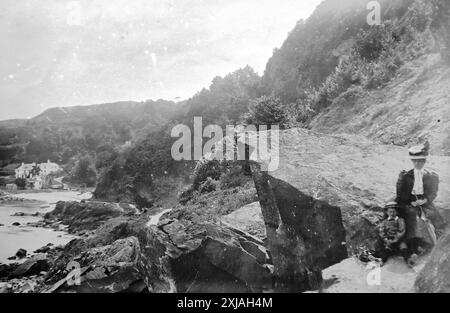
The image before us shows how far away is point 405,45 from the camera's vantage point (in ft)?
68.9

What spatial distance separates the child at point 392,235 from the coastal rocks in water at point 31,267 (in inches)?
758

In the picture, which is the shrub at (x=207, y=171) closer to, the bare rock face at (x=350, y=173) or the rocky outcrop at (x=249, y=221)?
the rocky outcrop at (x=249, y=221)

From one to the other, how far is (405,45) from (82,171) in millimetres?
78583

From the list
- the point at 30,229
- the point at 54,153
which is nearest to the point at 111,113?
the point at 54,153

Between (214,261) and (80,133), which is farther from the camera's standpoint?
(80,133)

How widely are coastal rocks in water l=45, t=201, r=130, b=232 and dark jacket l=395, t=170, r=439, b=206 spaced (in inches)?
1188

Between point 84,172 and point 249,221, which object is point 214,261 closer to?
point 249,221

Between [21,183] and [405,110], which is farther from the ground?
[405,110]

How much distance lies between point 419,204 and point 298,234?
270 cm

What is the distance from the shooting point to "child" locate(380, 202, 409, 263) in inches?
279

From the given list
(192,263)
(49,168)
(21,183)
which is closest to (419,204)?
(192,263)

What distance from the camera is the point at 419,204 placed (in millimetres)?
7027
